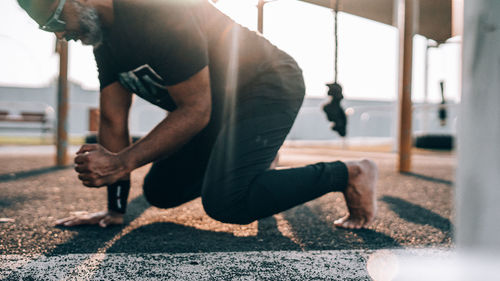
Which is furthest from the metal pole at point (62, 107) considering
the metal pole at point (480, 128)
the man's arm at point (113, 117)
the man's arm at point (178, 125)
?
the metal pole at point (480, 128)

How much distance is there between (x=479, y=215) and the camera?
0.36m

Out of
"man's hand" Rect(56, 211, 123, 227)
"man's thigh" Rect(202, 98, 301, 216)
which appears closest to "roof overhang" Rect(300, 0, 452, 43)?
"man's thigh" Rect(202, 98, 301, 216)

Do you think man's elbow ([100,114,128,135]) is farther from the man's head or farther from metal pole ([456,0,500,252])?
metal pole ([456,0,500,252])

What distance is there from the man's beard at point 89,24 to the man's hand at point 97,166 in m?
0.35

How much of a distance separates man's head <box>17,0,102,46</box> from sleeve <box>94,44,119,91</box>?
0.58 ft

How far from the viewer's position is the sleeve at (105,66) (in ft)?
4.57

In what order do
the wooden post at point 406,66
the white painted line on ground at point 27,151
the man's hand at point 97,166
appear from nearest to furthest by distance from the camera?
the man's hand at point 97,166
the wooden post at point 406,66
the white painted line on ground at point 27,151

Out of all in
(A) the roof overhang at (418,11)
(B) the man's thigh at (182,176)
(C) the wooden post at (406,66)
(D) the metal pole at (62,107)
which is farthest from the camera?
(D) the metal pole at (62,107)

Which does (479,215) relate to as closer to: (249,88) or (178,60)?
(178,60)

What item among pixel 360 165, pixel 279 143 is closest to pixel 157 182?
pixel 279 143

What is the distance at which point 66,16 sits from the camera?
3.74 ft

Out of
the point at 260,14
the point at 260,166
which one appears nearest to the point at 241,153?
the point at 260,166

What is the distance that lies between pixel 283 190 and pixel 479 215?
35.9 inches

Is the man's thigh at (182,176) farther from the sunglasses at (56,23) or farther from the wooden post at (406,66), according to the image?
the wooden post at (406,66)
